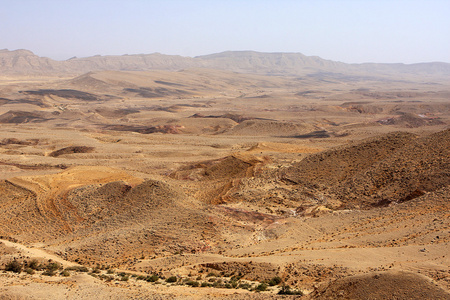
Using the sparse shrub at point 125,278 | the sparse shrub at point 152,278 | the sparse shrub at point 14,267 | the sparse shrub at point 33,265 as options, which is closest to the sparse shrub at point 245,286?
the sparse shrub at point 152,278

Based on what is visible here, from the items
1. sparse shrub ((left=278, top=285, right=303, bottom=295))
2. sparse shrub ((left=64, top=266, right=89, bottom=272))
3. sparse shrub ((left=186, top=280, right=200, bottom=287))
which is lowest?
sparse shrub ((left=64, top=266, right=89, bottom=272))

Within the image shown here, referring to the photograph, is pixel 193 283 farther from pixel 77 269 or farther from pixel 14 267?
pixel 14 267

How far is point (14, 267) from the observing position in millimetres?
13547

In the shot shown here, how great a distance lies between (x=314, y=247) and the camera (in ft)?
49.7

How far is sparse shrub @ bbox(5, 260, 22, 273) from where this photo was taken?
13.4m

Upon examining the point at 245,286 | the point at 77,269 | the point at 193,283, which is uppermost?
the point at 245,286

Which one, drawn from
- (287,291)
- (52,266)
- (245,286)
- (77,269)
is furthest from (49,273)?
(287,291)

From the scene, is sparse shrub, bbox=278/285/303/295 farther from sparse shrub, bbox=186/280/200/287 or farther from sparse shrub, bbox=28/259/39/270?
sparse shrub, bbox=28/259/39/270

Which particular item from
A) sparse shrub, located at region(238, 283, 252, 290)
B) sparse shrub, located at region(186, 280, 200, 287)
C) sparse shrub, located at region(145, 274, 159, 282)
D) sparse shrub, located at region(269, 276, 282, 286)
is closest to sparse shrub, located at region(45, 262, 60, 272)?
sparse shrub, located at region(145, 274, 159, 282)

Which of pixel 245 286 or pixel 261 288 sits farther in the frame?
pixel 245 286

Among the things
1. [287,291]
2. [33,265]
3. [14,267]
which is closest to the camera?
[287,291]

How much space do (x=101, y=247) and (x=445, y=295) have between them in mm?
12363

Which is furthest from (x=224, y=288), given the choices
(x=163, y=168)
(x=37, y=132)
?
(x=37, y=132)

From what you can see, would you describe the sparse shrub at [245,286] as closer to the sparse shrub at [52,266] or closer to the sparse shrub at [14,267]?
the sparse shrub at [52,266]
